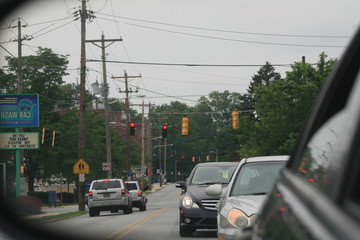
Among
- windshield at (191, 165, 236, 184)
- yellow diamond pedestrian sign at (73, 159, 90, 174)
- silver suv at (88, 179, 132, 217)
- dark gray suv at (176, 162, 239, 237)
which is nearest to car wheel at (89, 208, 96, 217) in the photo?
silver suv at (88, 179, 132, 217)

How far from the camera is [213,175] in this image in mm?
16438

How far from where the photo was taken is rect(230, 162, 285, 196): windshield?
9414mm

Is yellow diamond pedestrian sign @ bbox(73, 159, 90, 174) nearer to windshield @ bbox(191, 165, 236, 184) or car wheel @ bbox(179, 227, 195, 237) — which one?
windshield @ bbox(191, 165, 236, 184)

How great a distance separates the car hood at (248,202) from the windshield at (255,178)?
0.65 ft

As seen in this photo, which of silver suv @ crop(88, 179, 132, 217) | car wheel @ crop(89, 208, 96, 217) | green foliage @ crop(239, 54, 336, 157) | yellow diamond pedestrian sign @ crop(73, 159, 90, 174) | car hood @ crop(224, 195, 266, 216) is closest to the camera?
car hood @ crop(224, 195, 266, 216)

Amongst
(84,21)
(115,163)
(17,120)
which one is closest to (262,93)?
(84,21)

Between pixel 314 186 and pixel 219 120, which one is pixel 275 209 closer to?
pixel 314 186

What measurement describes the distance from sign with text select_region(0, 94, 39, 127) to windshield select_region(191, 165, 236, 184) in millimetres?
23966

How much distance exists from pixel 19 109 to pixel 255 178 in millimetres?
31048

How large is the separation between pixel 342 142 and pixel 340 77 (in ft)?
2.32

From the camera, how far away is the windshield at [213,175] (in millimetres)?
16266

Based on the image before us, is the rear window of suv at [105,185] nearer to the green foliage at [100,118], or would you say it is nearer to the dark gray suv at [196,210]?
the green foliage at [100,118]

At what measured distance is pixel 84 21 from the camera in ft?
137

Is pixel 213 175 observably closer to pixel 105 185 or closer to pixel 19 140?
pixel 105 185
